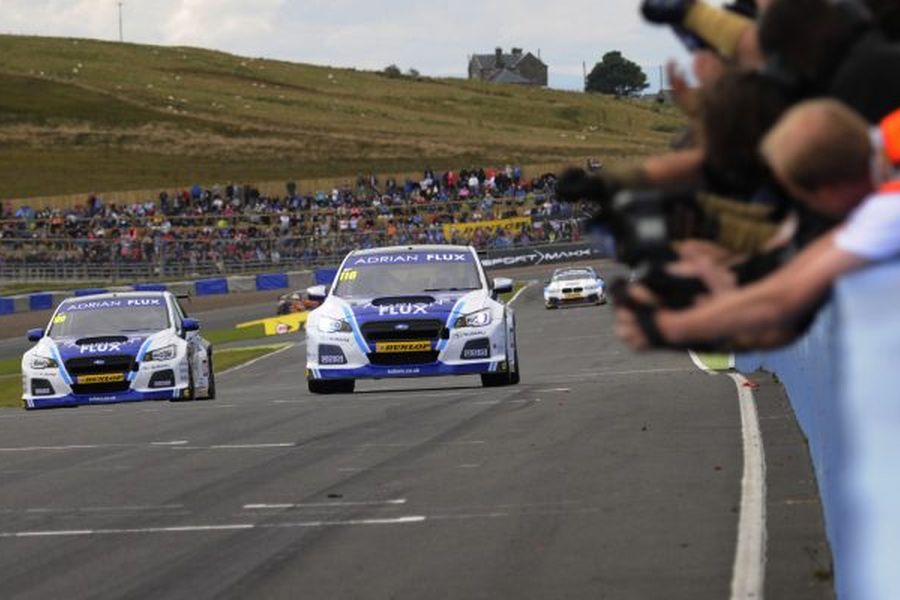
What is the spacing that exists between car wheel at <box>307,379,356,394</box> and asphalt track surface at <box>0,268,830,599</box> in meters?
0.19

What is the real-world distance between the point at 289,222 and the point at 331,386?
52.2 m

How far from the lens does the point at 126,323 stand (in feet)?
78.4

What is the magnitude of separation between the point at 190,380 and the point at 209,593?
14.1 meters

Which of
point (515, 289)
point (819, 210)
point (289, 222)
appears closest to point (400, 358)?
point (819, 210)

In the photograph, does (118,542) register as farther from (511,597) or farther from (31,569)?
(511,597)

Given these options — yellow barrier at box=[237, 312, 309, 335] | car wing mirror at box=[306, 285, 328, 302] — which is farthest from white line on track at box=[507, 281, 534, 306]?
car wing mirror at box=[306, 285, 328, 302]

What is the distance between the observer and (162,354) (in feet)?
76.2

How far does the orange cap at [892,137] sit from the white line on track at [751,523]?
4297 mm

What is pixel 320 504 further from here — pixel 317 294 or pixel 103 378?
pixel 103 378

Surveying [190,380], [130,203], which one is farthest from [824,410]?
[130,203]

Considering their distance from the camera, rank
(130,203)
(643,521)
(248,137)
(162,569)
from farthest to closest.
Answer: (248,137) → (130,203) → (643,521) → (162,569)

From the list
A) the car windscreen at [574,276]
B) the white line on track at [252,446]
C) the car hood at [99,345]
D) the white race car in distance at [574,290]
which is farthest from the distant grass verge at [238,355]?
the white line on track at [252,446]

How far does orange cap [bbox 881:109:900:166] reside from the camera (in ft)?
16.1

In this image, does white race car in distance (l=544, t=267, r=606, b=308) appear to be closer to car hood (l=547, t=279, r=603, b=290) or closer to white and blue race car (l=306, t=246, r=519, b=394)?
car hood (l=547, t=279, r=603, b=290)
